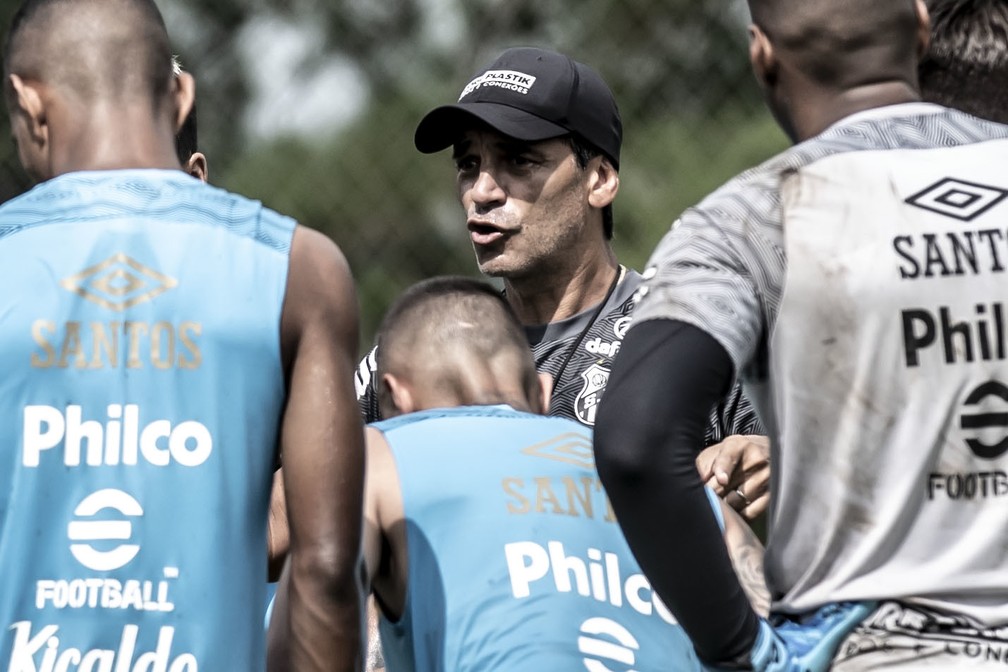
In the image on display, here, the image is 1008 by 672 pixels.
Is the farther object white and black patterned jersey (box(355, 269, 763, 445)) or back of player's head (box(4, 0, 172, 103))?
white and black patterned jersey (box(355, 269, 763, 445))

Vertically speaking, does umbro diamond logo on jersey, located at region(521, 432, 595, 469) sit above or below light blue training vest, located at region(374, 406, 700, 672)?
above

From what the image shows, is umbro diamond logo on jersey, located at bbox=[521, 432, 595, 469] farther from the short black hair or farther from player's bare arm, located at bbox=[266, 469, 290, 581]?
player's bare arm, located at bbox=[266, 469, 290, 581]

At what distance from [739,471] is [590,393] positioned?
1.45ft

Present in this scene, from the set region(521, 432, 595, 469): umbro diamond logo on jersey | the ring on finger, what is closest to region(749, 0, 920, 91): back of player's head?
region(521, 432, 595, 469): umbro diamond logo on jersey

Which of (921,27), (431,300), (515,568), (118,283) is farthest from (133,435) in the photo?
(921,27)

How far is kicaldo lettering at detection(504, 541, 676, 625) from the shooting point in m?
3.00

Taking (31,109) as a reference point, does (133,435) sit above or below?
below

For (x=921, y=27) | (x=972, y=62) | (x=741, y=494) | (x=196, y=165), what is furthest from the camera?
(x=196, y=165)

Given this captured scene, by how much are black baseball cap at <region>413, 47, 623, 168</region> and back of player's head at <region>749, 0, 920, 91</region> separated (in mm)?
1802

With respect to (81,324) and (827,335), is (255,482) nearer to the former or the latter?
(81,324)

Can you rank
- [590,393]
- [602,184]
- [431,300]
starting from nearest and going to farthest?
1. [431,300]
2. [590,393]
3. [602,184]

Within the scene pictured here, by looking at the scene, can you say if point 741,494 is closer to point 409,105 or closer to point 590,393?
point 590,393

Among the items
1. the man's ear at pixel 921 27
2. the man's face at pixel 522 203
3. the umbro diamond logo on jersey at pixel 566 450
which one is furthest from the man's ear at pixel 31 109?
the man's face at pixel 522 203

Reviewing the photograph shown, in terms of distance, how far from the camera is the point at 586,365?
403cm
